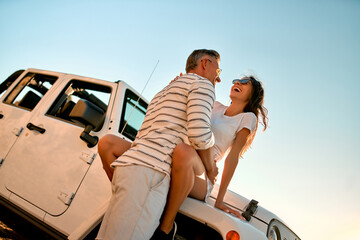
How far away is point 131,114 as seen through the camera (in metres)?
2.66

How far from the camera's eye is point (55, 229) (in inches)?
76.9

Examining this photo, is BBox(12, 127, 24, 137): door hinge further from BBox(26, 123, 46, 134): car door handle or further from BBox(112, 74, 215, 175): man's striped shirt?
BBox(112, 74, 215, 175): man's striped shirt

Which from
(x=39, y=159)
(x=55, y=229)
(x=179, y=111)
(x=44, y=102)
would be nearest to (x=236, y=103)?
(x=179, y=111)

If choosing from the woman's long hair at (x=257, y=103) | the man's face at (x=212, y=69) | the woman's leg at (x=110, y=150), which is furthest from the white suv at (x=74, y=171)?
the woman's long hair at (x=257, y=103)

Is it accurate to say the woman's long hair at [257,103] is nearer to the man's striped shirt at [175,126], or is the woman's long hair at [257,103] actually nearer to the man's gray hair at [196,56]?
the man's gray hair at [196,56]

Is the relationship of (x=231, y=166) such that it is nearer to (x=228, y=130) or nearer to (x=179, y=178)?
(x=228, y=130)

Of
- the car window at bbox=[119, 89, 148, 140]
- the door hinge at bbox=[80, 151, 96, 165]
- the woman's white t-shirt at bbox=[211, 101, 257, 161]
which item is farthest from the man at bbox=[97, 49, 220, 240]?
the car window at bbox=[119, 89, 148, 140]

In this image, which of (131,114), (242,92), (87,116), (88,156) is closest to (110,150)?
(87,116)

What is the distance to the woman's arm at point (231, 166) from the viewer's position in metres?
1.49

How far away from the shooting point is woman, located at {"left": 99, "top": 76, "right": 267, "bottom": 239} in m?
1.17

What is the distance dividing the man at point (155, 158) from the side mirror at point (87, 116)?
84 cm

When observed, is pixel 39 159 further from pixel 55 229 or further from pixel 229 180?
pixel 229 180

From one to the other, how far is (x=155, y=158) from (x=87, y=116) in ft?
3.59

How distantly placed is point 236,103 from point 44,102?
8.38 ft
